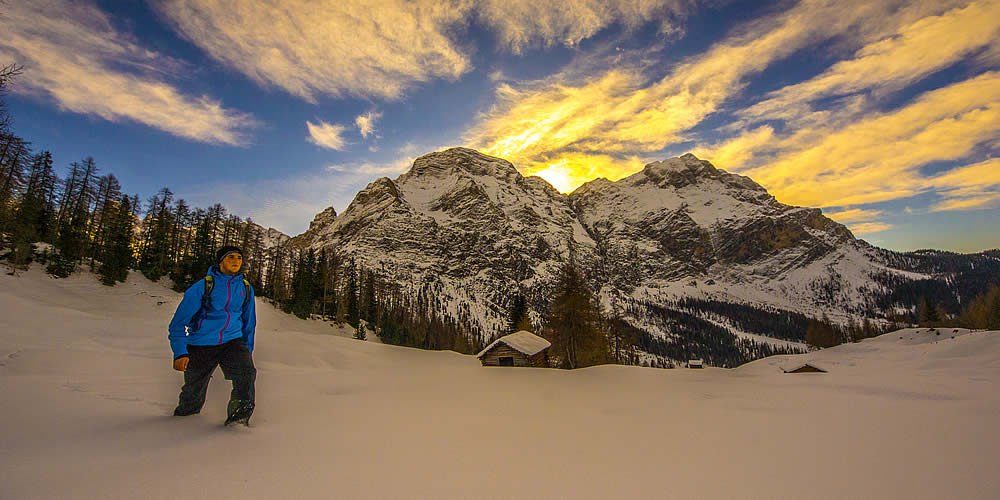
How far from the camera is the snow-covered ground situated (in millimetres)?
2848

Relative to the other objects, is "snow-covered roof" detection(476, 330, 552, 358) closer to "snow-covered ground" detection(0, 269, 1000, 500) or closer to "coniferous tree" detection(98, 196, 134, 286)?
"snow-covered ground" detection(0, 269, 1000, 500)

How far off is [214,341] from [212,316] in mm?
284

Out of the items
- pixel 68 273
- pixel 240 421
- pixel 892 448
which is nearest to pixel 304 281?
pixel 68 273

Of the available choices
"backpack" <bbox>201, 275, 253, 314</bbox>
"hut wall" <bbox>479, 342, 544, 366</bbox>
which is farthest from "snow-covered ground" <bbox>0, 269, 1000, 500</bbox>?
"hut wall" <bbox>479, 342, 544, 366</bbox>

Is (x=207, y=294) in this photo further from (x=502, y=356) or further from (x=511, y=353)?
(x=502, y=356)

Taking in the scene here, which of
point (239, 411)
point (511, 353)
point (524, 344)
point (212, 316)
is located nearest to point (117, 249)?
point (511, 353)

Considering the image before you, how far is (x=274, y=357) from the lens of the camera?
1270cm

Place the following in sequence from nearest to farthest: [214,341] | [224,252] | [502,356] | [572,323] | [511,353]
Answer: [214,341]
[224,252]
[511,353]
[502,356]
[572,323]

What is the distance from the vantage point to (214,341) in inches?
174

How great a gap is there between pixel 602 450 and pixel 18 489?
4346 mm

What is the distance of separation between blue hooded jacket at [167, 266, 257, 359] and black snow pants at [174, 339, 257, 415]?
4.4 inches

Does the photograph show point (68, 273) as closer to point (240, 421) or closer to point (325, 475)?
point (240, 421)


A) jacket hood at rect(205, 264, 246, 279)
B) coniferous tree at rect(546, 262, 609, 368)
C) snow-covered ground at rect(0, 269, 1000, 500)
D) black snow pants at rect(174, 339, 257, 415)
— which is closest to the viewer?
snow-covered ground at rect(0, 269, 1000, 500)

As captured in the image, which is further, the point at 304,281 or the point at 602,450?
the point at 304,281
